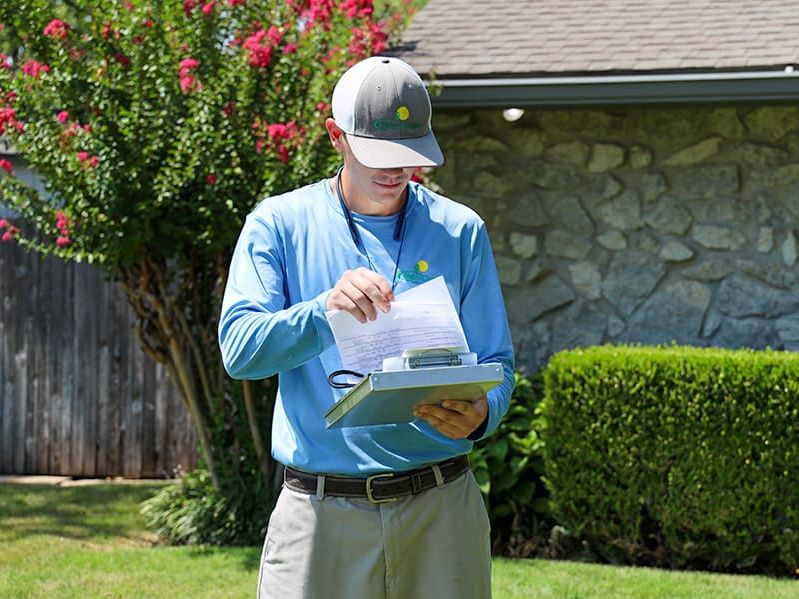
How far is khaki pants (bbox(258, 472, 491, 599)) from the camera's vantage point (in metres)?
2.79

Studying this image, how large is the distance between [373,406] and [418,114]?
682mm

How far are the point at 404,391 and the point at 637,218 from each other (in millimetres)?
5279

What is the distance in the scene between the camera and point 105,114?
→ 6.65 m

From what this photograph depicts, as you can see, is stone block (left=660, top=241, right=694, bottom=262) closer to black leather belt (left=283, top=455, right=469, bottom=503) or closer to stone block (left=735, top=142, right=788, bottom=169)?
stone block (left=735, top=142, right=788, bottom=169)

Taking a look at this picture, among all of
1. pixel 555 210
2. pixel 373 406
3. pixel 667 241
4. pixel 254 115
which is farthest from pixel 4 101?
pixel 373 406

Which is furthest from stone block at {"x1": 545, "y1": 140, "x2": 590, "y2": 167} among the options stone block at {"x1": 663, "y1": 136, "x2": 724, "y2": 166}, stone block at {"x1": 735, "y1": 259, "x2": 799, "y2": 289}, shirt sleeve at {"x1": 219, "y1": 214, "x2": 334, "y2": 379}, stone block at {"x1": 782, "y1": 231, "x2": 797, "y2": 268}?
shirt sleeve at {"x1": 219, "y1": 214, "x2": 334, "y2": 379}

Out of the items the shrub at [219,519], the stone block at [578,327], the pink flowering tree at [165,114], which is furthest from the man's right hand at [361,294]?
the stone block at [578,327]

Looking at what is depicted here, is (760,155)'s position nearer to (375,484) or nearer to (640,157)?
(640,157)

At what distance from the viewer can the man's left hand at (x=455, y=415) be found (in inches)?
105

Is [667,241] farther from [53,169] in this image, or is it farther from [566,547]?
[53,169]

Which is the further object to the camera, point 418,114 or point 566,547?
point 566,547

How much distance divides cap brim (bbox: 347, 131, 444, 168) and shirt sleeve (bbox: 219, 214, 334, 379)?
262 mm

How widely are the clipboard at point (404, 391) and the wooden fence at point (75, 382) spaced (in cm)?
666

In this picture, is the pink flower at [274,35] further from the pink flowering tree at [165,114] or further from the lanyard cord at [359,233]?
the lanyard cord at [359,233]
